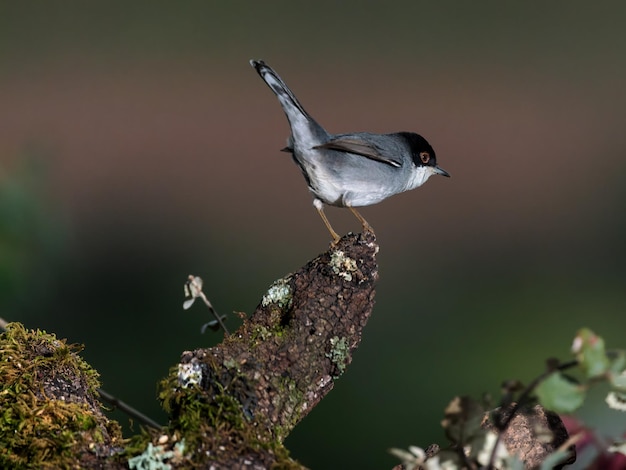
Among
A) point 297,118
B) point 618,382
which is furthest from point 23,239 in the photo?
point 618,382

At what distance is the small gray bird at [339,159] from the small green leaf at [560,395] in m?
0.93

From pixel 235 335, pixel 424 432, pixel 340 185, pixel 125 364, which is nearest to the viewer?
pixel 235 335

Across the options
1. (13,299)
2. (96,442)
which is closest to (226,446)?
(96,442)

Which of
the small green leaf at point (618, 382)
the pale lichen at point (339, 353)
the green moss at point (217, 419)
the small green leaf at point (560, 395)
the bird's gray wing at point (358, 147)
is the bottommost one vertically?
the small green leaf at point (618, 382)

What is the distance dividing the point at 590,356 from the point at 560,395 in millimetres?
51

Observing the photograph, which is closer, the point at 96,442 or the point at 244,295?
the point at 96,442

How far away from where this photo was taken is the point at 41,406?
113 cm

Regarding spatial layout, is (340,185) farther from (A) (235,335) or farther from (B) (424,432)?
(B) (424,432)

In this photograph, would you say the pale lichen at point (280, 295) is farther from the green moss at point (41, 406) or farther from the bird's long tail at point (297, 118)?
the bird's long tail at point (297, 118)

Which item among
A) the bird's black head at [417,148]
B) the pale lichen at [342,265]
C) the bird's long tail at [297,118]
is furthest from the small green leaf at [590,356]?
the bird's black head at [417,148]

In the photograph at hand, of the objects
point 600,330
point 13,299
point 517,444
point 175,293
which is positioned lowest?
point 600,330

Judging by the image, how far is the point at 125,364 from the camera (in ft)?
11.2

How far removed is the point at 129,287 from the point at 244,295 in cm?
56

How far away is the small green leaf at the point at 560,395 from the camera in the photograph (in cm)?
86
